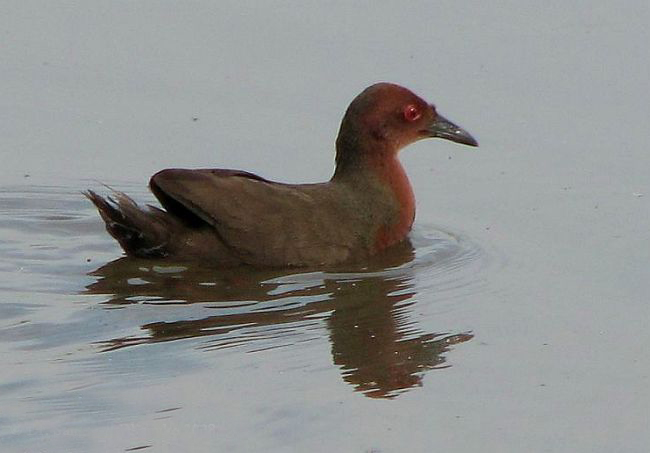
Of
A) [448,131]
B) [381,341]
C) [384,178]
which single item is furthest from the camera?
[448,131]

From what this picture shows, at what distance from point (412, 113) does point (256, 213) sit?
1.58m

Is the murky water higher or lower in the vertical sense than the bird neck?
lower

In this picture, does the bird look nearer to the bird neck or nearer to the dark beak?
the bird neck

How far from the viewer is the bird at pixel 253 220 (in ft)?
32.7

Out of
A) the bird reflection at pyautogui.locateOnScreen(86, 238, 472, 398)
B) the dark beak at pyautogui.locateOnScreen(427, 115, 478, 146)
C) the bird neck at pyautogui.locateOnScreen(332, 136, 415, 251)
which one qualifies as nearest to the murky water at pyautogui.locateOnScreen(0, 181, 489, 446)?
the bird reflection at pyautogui.locateOnScreen(86, 238, 472, 398)

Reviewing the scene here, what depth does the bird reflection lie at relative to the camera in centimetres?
847

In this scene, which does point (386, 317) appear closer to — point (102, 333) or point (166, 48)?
point (102, 333)

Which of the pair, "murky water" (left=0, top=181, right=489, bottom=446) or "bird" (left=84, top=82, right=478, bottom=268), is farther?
"bird" (left=84, top=82, right=478, bottom=268)

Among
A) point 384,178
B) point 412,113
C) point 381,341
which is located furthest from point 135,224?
point 412,113

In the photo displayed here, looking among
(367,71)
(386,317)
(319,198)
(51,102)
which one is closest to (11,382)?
(386,317)

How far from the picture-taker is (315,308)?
9.36 m

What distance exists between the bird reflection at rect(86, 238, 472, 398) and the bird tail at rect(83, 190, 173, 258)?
0.35 ft

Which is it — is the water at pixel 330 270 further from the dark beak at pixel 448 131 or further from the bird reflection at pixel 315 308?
the dark beak at pixel 448 131

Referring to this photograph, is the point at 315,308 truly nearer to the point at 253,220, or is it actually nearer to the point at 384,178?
the point at 253,220
